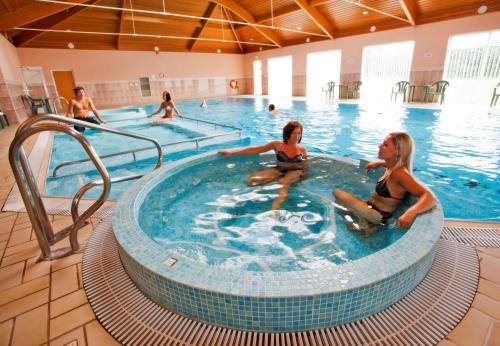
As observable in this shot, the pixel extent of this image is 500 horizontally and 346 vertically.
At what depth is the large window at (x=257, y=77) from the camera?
1926 centimetres

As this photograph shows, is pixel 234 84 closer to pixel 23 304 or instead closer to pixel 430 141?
pixel 430 141

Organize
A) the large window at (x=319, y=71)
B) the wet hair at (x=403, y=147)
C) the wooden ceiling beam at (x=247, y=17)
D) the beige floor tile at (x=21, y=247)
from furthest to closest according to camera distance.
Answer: the large window at (x=319, y=71) < the wooden ceiling beam at (x=247, y=17) < the wet hair at (x=403, y=147) < the beige floor tile at (x=21, y=247)

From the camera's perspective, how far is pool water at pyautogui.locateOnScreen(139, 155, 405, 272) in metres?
2.14

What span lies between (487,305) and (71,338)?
6.85 feet

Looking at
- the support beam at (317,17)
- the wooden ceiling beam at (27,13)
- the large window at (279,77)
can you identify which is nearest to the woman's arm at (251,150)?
the wooden ceiling beam at (27,13)

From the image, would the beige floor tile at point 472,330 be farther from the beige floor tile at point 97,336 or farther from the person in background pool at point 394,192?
the beige floor tile at point 97,336

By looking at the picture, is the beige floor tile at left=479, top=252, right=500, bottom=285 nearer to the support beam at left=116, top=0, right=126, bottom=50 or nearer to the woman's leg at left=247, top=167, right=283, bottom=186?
the woman's leg at left=247, top=167, right=283, bottom=186

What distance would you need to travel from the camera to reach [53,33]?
1212 centimetres

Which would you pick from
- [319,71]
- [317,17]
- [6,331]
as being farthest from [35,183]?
[319,71]

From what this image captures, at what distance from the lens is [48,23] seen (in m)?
11.0

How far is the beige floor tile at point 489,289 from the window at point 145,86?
1772 cm

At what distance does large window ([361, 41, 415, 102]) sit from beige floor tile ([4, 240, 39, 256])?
14.2m

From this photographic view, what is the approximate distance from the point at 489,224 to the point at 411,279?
1.27 m

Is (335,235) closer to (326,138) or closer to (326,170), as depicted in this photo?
(326,170)
